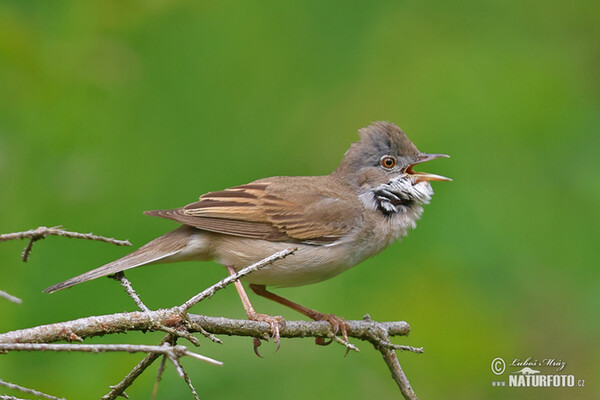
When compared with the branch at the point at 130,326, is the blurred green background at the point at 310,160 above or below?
above

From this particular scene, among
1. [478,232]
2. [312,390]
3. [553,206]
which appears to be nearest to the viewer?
[312,390]

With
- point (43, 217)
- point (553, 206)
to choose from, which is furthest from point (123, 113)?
point (553, 206)

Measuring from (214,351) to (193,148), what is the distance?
1.53 meters

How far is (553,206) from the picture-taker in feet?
18.5

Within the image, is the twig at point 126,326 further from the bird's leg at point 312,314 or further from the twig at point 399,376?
the bird's leg at point 312,314

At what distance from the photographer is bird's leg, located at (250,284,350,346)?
390 cm

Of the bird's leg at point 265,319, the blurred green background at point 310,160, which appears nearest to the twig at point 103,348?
the bird's leg at point 265,319

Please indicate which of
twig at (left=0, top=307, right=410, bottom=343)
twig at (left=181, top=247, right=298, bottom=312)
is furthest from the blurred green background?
twig at (left=181, top=247, right=298, bottom=312)

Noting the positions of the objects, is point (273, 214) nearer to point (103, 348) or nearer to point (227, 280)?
point (227, 280)

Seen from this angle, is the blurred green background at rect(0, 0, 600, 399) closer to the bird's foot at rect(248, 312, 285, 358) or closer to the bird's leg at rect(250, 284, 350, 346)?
the bird's leg at rect(250, 284, 350, 346)

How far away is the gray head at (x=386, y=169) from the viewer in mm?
4484

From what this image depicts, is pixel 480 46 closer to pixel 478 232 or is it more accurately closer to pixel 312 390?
pixel 478 232

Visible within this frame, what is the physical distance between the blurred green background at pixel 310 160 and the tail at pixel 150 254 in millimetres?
582

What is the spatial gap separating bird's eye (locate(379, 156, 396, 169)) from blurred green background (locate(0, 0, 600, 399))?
74cm
